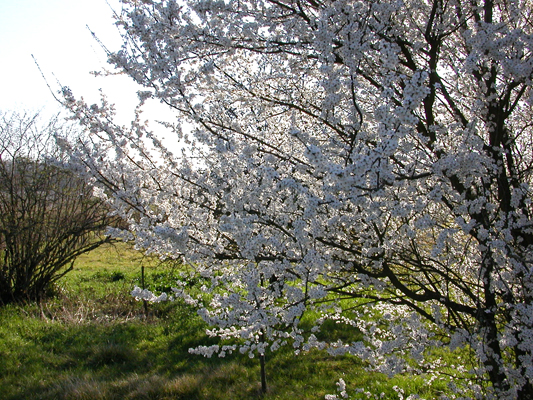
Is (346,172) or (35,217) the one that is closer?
(346,172)

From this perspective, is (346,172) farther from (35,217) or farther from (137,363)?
(35,217)

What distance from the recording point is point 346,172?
6.35 ft

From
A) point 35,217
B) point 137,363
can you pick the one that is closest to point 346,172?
point 137,363

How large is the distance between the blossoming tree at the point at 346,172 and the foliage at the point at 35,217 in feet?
20.0

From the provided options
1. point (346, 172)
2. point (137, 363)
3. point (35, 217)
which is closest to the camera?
point (346, 172)

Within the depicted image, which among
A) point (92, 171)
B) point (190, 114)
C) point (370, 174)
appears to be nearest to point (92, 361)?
A: point (92, 171)

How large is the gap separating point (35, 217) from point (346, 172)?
30.0 ft

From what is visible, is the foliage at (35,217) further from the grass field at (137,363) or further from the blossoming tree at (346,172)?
the blossoming tree at (346,172)

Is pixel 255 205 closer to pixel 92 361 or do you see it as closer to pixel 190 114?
pixel 190 114

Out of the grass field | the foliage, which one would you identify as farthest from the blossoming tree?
the foliage

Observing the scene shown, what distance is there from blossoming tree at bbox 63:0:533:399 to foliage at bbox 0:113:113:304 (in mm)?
6108

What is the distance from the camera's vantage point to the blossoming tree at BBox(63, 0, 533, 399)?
2.59 meters

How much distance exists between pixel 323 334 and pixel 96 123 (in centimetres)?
499

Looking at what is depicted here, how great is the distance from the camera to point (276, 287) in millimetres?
3018
